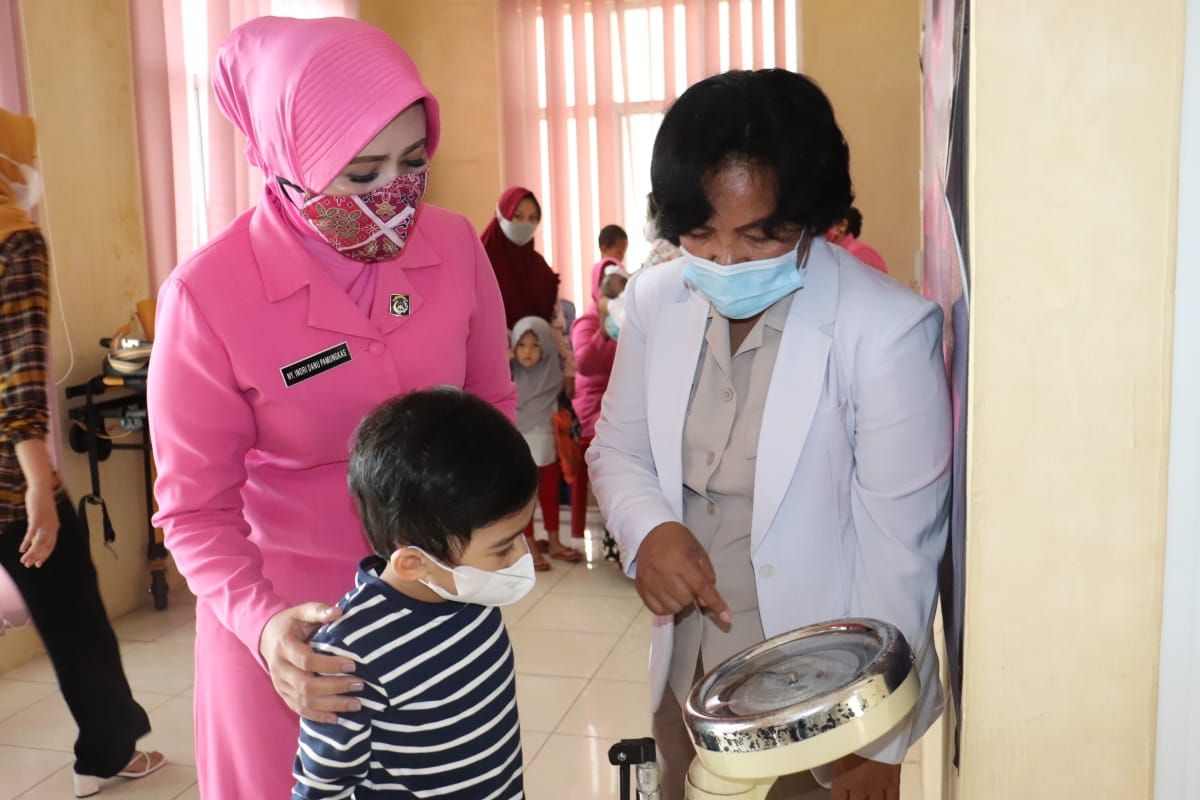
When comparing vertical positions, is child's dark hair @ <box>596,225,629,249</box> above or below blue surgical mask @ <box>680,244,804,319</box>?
below

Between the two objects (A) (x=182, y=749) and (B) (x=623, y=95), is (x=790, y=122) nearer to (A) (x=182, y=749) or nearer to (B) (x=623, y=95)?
(A) (x=182, y=749)

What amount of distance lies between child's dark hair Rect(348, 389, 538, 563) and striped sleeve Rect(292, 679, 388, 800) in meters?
0.18

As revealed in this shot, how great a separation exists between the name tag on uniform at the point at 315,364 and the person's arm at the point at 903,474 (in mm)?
646

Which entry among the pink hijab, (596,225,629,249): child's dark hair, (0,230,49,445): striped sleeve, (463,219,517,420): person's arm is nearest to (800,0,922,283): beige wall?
(596,225,629,249): child's dark hair

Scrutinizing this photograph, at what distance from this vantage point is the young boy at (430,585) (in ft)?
4.04

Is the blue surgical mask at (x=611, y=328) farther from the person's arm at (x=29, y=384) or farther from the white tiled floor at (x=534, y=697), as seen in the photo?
the person's arm at (x=29, y=384)

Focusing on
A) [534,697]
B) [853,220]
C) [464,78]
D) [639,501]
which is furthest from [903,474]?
[464,78]

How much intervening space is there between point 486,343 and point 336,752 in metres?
0.66

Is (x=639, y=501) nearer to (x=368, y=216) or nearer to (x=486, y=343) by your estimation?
(x=486, y=343)

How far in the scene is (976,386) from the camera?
918mm

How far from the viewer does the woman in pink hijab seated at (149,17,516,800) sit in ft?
4.27

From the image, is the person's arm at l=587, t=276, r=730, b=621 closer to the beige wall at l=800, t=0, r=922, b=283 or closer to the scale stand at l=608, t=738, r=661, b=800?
the scale stand at l=608, t=738, r=661, b=800

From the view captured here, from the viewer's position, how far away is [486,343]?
1.62 metres

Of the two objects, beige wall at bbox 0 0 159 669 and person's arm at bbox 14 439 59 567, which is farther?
beige wall at bbox 0 0 159 669
